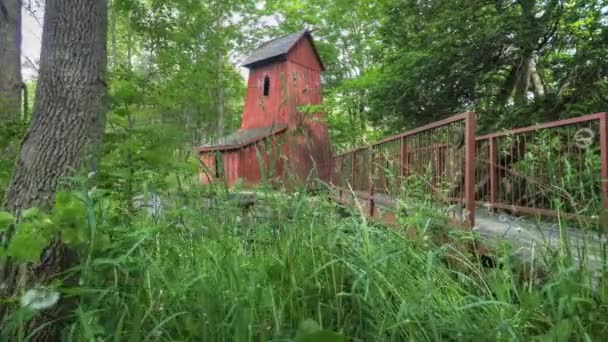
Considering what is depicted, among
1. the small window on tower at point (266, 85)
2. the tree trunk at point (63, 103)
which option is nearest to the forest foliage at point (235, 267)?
the tree trunk at point (63, 103)

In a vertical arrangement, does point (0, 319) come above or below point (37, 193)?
below

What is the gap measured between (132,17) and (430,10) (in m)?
6.57

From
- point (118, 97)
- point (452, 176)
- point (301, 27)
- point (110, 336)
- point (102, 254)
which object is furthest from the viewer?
point (301, 27)

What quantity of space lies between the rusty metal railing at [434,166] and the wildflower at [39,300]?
1.59 m

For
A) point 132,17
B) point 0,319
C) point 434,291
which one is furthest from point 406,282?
point 132,17

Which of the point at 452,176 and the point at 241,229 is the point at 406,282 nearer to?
the point at 241,229

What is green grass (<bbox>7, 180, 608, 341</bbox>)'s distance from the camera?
1.20 meters

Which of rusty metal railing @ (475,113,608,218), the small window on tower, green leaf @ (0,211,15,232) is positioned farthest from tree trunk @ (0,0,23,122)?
the small window on tower

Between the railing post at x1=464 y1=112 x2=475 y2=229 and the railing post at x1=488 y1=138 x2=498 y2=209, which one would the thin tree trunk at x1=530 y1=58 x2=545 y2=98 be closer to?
the railing post at x1=488 y1=138 x2=498 y2=209

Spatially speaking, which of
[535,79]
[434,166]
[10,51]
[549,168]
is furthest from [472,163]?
[535,79]

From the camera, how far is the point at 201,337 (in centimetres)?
120

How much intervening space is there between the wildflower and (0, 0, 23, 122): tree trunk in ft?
17.4

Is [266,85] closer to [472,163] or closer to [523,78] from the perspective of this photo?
[523,78]

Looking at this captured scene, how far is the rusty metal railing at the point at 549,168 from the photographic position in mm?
1637
